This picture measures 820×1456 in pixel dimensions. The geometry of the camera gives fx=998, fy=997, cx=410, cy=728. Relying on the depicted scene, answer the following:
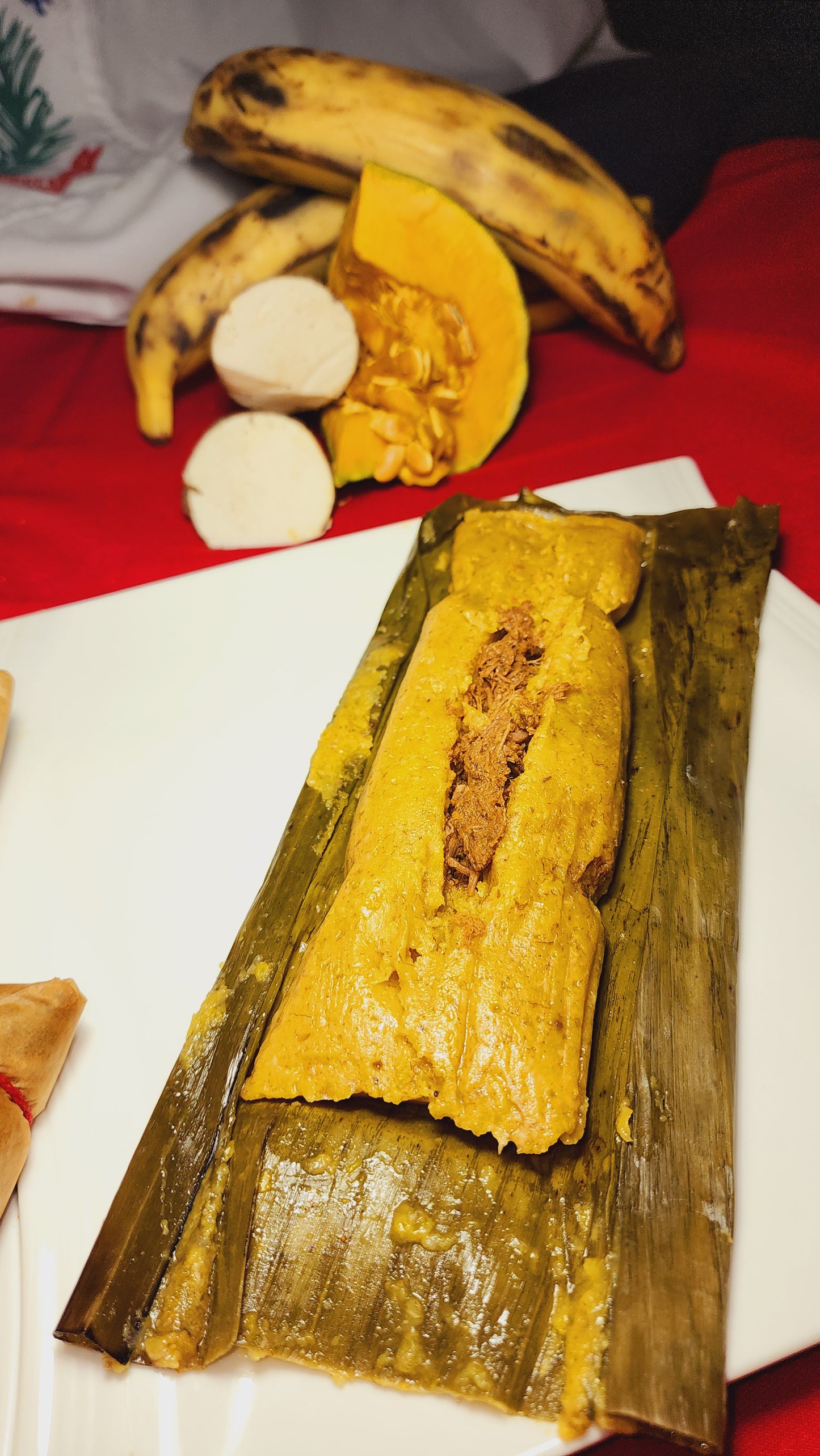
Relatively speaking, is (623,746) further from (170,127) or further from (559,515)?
(170,127)

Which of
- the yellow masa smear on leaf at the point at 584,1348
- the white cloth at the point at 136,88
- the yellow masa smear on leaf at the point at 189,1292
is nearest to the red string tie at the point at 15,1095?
the yellow masa smear on leaf at the point at 189,1292

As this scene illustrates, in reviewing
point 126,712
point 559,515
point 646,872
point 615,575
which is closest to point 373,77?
point 559,515

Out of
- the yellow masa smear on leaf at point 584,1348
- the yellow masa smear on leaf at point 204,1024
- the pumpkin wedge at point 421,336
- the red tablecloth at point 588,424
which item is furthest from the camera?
the red tablecloth at point 588,424

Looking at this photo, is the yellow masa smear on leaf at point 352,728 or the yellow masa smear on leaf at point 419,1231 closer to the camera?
the yellow masa smear on leaf at point 419,1231

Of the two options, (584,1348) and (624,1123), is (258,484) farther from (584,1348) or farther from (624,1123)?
(584,1348)

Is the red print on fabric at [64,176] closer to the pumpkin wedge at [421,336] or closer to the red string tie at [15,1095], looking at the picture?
the pumpkin wedge at [421,336]

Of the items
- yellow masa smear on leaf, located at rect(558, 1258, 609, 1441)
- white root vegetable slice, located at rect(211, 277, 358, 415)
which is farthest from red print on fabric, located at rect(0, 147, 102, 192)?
yellow masa smear on leaf, located at rect(558, 1258, 609, 1441)

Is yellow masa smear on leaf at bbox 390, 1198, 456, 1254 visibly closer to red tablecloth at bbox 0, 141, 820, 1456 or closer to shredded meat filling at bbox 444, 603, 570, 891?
shredded meat filling at bbox 444, 603, 570, 891

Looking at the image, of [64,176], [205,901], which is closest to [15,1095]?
[205,901]

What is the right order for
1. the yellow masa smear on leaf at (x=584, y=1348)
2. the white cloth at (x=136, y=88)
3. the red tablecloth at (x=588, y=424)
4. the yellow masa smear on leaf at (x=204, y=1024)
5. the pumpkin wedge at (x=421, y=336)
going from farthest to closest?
the white cloth at (x=136, y=88)
the red tablecloth at (x=588, y=424)
the pumpkin wedge at (x=421, y=336)
the yellow masa smear on leaf at (x=204, y=1024)
the yellow masa smear on leaf at (x=584, y=1348)
